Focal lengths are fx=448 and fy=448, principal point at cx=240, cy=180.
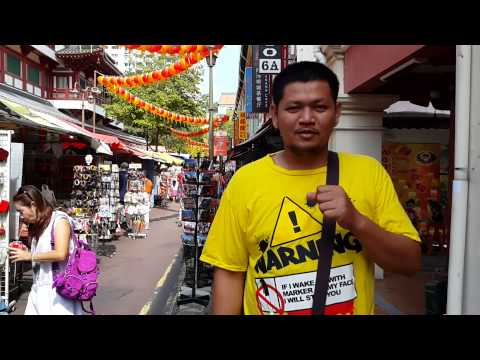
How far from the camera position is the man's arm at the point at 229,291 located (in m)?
1.65

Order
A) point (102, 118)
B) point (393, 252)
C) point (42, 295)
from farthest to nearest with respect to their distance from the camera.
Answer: point (102, 118) < point (42, 295) < point (393, 252)

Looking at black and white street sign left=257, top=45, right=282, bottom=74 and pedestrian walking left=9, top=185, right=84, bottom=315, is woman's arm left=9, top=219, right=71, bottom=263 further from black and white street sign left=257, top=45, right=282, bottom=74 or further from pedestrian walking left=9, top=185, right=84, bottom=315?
black and white street sign left=257, top=45, right=282, bottom=74

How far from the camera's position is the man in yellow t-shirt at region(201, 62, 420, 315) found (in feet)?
4.89

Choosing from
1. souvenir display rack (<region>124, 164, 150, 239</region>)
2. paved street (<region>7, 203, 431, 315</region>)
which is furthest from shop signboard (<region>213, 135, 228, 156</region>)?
paved street (<region>7, 203, 431, 315</region>)

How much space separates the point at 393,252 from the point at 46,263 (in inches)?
118

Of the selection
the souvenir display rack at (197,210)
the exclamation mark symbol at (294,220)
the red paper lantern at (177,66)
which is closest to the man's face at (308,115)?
the exclamation mark symbol at (294,220)

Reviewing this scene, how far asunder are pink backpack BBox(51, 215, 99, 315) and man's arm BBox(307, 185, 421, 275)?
9.29 feet

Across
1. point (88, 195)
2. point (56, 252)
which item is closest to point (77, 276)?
point (56, 252)

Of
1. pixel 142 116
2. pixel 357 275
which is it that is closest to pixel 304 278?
pixel 357 275

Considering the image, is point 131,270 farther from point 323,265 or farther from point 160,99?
point 160,99

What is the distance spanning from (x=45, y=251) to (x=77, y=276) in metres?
0.32

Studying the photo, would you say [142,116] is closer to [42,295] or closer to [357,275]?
[42,295]

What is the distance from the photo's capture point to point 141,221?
13.6 meters

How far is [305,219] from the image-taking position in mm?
1512
